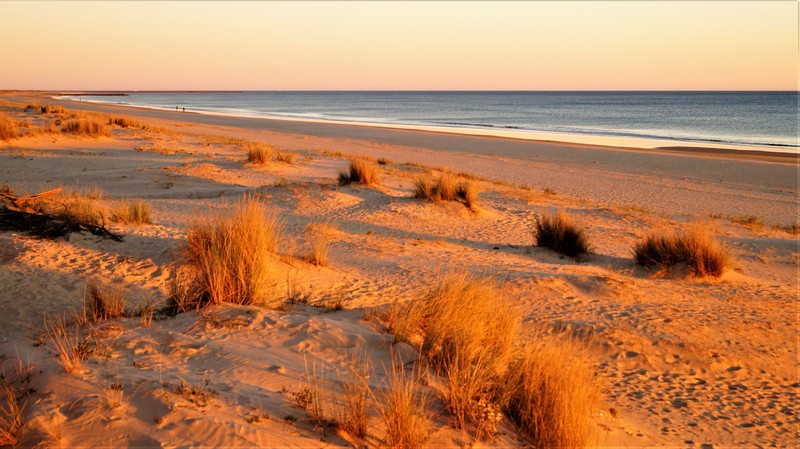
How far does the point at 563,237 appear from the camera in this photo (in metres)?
10.4

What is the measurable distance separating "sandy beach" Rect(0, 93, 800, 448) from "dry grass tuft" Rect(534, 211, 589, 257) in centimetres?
30

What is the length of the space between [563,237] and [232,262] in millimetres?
6416

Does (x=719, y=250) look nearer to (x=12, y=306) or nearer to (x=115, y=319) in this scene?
(x=115, y=319)

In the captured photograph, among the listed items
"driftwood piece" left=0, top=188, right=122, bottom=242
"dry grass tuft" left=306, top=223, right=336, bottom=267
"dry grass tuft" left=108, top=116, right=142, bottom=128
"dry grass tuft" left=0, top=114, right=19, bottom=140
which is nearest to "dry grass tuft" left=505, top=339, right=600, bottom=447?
"dry grass tuft" left=306, top=223, right=336, bottom=267

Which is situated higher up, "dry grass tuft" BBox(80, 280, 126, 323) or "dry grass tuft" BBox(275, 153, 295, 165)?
A: "dry grass tuft" BBox(80, 280, 126, 323)

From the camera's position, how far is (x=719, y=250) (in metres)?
8.75

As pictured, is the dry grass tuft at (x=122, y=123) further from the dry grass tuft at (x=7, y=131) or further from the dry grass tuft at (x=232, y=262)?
the dry grass tuft at (x=232, y=262)

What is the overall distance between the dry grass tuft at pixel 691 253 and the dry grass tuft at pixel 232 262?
601 cm

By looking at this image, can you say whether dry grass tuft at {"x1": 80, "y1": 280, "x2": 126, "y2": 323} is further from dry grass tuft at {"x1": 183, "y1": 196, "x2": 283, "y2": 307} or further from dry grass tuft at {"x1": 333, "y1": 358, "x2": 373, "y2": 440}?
dry grass tuft at {"x1": 333, "y1": 358, "x2": 373, "y2": 440}

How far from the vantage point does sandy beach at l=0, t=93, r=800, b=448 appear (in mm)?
3598

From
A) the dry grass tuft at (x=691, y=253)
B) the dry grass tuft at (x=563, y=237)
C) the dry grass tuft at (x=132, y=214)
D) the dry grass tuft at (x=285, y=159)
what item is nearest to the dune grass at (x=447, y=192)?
the dry grass tuft at (x=563, y=237)

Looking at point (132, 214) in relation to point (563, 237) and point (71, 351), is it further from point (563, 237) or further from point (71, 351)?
point (563, 237)

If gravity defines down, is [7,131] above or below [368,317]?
above

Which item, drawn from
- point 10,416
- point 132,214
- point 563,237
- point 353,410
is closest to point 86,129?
point 132,214
